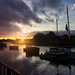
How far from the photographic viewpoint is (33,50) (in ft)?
208

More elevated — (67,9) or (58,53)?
(67,9)

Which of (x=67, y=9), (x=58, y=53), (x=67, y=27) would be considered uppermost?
(x=67, y=9)

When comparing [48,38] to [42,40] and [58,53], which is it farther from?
[58,53]

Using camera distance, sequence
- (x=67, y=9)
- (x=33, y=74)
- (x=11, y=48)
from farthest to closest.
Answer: (x=11, y=48)
(x=67, y=9)
(x=33, y=74)

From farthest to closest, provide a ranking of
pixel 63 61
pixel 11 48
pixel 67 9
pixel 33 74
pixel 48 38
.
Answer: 1. pixel 48 38
2. pixel 11 48
3. pixel 67 9
4. pixel 63 61
5. pixel 33 74

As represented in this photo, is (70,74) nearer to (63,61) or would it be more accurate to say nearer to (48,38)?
(63,61)

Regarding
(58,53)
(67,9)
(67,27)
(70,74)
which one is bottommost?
(70,74)

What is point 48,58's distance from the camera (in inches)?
1657

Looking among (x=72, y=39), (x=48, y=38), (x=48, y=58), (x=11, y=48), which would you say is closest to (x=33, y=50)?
(x=48, y=58)

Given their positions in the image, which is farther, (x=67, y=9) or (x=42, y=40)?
(x=42, y=40)

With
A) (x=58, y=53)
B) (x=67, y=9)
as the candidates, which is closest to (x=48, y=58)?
(x=58, y=53)

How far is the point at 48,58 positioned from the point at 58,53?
4.47 meters

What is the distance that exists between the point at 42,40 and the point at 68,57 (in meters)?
133

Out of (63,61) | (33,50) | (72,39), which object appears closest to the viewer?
(63,61)
